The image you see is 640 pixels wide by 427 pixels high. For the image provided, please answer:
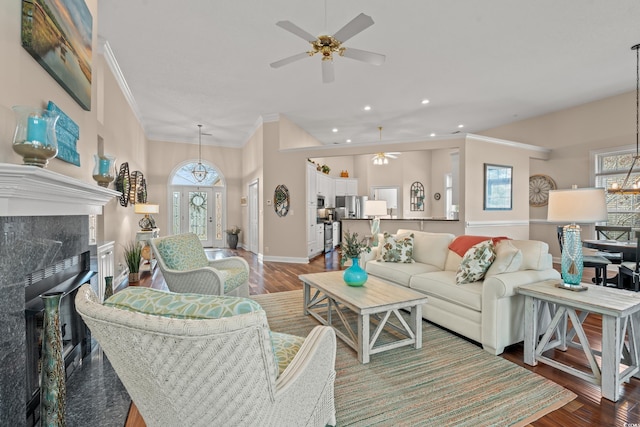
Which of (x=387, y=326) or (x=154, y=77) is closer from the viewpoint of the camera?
(x=387, y=326)

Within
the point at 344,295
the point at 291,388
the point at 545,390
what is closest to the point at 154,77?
the point at 344,295

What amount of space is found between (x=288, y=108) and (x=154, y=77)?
2.41m

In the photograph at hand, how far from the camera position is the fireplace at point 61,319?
4.89 ft

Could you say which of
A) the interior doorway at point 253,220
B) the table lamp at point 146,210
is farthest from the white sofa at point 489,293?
the interior doorway at point 253,220

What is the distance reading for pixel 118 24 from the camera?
10.9 ft

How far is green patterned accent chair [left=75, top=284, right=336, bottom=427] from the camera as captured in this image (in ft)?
2.47

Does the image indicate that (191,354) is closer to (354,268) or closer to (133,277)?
(354,268)

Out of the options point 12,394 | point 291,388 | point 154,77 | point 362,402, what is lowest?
point 362,402

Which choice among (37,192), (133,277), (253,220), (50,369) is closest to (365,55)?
(37,192)

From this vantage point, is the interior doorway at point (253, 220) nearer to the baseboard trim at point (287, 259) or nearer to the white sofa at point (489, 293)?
the baseboard trim at point (287, 259)

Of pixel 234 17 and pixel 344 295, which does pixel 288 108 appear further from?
pixel 344 295

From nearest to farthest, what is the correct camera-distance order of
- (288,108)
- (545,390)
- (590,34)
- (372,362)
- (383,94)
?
1. (545,390)
2. (372,362)
3. (590,34)
4. (383,94)
5. (288,108)

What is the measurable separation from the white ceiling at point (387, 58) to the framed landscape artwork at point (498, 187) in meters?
1.27

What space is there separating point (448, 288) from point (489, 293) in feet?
1.41
